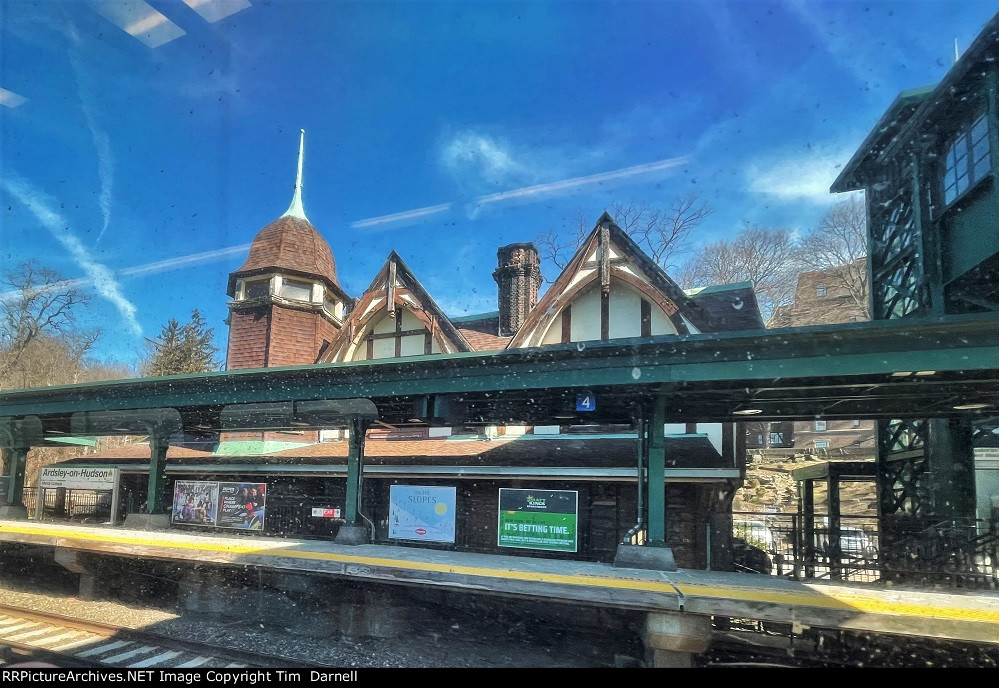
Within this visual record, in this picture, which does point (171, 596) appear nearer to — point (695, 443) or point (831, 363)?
point (695, 443)

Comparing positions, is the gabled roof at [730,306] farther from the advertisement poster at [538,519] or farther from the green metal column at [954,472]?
the advertisement poster at [538,519]

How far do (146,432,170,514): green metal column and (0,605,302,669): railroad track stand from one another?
15.2ft

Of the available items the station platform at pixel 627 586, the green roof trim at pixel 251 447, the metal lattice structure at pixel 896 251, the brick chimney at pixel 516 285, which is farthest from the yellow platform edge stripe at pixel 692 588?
the brick chimney at pixel 516 285

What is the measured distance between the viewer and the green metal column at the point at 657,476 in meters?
9.09

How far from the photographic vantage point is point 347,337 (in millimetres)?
16984

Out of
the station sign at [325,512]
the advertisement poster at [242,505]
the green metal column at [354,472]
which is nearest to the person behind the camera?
the green metal column at [354,472]

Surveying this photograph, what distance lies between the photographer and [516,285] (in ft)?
59.8

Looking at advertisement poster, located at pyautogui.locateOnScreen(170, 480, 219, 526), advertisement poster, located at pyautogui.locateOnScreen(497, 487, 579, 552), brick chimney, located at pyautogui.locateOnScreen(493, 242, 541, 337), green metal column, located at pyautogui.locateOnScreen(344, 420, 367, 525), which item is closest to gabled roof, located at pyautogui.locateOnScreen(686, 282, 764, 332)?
brick chimney, located at pyautogui.locateOnScreen(493, 242, 541, 337)

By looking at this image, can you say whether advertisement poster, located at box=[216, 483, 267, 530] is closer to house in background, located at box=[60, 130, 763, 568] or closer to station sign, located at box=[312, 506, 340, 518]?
house in background, located at box=[60, 130, 763, 568]

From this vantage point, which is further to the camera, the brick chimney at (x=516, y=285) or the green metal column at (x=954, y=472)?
the brick chimney at (x=516, y=285)

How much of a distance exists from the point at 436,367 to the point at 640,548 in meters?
4.20

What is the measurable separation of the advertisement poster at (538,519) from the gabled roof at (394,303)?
14.8ft

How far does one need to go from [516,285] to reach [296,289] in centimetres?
817

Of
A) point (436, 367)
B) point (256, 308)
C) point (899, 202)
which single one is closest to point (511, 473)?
point (436, 367)
